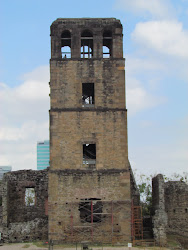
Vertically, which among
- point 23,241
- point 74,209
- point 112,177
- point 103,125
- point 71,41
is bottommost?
point 23,241

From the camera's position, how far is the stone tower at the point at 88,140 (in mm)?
21984

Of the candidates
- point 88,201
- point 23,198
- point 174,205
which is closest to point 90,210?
point 88,201

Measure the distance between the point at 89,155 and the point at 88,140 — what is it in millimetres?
1508

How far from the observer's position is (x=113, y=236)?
21844mm

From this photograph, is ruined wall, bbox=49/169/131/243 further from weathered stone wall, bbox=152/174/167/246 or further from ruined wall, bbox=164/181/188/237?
ruined wall, bbox=164/181/188/237

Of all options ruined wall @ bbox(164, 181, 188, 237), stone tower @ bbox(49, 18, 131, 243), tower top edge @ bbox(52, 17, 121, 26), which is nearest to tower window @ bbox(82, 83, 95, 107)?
stone tower @ bbox(49, 18, 131, 243)

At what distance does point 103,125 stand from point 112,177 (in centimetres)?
282

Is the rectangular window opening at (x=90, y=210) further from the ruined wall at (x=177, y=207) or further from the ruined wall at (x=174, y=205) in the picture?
the ruined wall at (x=177, y=207)

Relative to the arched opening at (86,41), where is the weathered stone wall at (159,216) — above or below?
below

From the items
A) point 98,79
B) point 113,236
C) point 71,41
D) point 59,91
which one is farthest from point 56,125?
point 113,236

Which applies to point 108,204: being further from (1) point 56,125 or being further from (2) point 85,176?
(1) point 56,125

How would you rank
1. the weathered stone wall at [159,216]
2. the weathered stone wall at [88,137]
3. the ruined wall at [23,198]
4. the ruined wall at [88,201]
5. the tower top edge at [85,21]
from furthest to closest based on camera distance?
the ruined wall at [23,198] < the tower top edge at [85,21] < the weathered stone wall at [88,137] < the weathered stone wall at [159,216] < the ruined wall at [88,201]

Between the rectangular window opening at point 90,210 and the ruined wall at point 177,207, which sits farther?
the ruined wall at point 177,207

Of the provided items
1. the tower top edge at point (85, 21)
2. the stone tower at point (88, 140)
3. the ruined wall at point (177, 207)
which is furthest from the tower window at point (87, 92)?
the ruined wall at point (177, 207)
